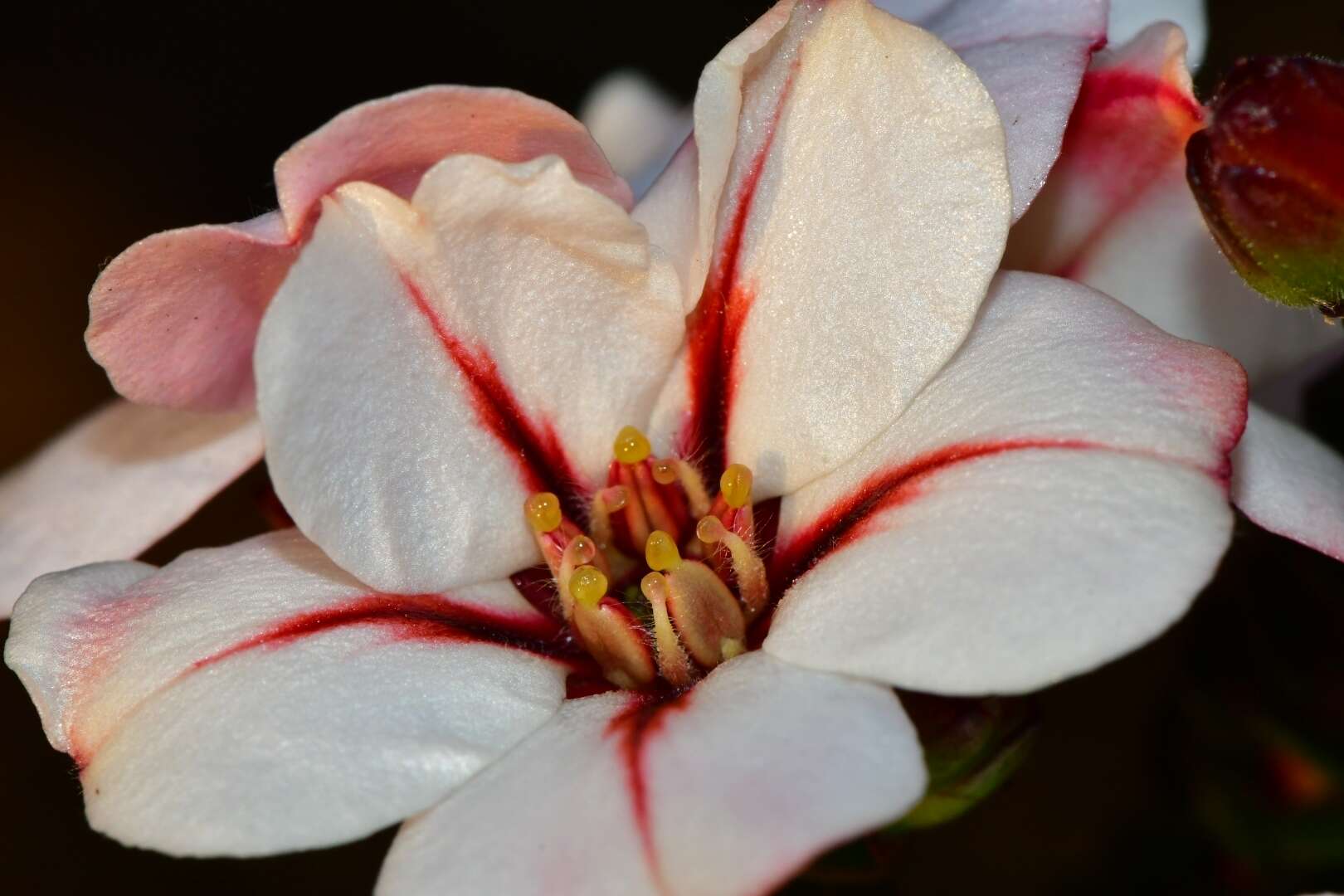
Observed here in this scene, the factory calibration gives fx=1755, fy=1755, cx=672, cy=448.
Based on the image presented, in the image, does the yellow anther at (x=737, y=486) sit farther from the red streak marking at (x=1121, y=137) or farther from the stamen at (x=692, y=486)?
the red streak marking at (x=1121, y=137)

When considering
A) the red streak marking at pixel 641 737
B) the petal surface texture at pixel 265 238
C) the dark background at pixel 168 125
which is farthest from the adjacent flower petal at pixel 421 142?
the dark background at pixel 168 125

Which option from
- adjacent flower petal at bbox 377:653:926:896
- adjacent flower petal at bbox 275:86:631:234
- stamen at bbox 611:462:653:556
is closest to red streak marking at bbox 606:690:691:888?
adjacent flower petal at bbox 377:653:926:896

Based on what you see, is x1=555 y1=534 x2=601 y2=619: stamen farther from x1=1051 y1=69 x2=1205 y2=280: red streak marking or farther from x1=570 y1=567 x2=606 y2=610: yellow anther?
x1=1051 y1=69 x2=1205 y2=280: red streak marking

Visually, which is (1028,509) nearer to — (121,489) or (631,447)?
(631,447)

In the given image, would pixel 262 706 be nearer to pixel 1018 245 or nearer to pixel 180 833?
pixel 180 833

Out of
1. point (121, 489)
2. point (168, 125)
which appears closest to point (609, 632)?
point (121, 489)
